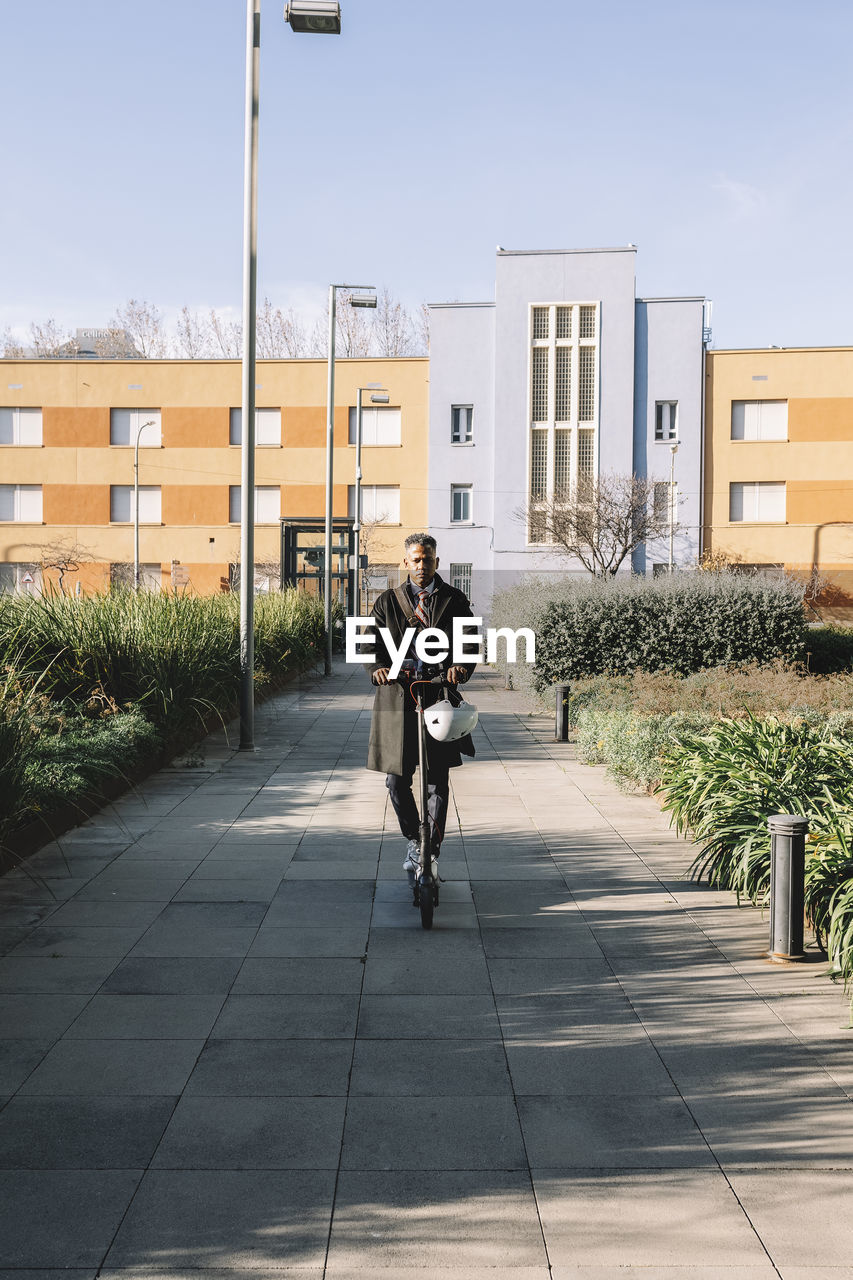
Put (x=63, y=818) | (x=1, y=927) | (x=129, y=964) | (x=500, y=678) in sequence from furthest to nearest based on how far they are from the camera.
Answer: (x=500, y=678) → (x=63, y=818) → (x=1, y=927) → (x=129, y=964)

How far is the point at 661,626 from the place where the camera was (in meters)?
16.8

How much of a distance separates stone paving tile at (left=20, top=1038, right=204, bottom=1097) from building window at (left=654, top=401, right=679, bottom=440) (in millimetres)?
42279

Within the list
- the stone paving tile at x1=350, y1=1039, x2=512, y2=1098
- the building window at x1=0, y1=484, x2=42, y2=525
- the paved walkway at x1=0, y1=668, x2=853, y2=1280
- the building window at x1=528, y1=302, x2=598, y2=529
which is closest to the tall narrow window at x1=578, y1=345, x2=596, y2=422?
the building window at x1=528, y1=302, x2=598, y2=529

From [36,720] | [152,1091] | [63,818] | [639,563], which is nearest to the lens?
[152,1091]

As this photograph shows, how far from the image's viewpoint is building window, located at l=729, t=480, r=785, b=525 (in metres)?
43.8

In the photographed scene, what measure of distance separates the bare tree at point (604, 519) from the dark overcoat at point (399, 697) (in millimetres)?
33070

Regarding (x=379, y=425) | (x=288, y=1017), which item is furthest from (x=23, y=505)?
(x=288, y=1017)

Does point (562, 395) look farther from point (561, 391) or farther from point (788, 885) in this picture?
point (788, 885)

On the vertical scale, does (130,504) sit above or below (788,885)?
above

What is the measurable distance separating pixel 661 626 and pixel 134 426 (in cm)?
3584

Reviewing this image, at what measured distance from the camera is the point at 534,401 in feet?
145

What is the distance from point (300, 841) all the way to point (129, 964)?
107 inches

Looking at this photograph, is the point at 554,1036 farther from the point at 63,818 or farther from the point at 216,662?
the point at 216,662

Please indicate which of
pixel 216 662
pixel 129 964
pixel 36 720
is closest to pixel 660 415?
pixel 216 662
